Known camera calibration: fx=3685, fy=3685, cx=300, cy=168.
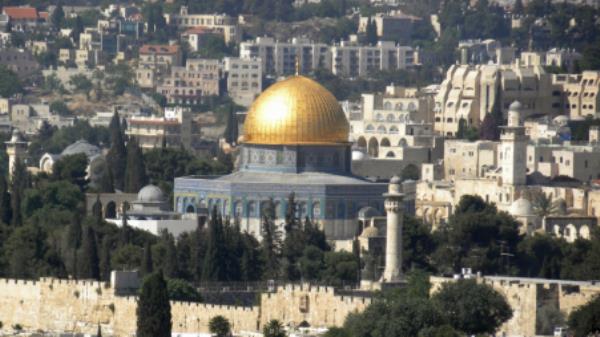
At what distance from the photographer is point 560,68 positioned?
138 m

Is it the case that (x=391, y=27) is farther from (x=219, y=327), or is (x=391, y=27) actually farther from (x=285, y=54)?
(x=219, y=327)

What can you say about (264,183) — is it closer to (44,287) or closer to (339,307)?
(44,287)

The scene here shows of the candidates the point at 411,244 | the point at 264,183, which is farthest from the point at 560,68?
the point at 411,244

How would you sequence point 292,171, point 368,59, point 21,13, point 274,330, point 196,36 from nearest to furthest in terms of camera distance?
1. point 274,330
2. point 292,171
3. point 368,59
4. point 196,36
5. point 21,13

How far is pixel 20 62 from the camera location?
176 m

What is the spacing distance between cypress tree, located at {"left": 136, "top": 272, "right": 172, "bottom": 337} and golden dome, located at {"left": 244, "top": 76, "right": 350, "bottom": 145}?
94.7 feet

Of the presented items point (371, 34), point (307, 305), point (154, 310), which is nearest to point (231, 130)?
point (371, 34)

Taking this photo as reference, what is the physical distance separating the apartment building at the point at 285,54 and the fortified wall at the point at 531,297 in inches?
3962

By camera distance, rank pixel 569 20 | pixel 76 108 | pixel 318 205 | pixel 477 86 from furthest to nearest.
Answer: pixel 569 20 → pixel 76 108 → pixel 477 86 → pixel 318 205

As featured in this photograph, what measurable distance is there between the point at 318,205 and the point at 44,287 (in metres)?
21.0

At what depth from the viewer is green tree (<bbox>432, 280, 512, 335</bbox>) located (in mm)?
72812

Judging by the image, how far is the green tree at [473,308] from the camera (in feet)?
239

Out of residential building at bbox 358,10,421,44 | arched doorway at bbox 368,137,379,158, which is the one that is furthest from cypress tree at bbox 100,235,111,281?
residential building at bbox 358,10,421,44

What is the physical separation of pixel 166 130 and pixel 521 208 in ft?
144
